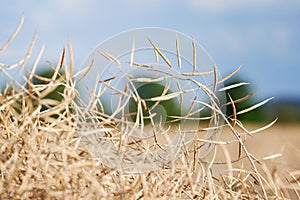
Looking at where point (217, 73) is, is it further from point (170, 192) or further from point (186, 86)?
point (170, 192)

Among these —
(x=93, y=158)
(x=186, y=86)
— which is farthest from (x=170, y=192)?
(x=186, y=86)

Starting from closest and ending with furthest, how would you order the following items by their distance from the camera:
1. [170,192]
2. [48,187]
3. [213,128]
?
[48,187] < [170,192] < [213,128]

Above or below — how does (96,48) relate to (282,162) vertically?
above

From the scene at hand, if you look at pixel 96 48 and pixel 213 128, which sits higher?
pixel 96 48

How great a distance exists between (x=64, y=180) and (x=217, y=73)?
458 millimetres

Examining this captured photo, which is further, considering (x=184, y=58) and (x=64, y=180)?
(x=184, y=58)

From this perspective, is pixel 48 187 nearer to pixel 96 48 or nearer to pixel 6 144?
pixel 6 144

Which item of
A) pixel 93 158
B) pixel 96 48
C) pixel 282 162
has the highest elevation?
pixel 96 48

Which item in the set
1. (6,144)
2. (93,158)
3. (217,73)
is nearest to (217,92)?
(217,73)

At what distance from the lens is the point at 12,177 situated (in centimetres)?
94

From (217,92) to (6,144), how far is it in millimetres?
471

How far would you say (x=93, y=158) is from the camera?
98 centimetres

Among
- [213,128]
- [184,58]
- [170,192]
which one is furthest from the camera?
[184,58]

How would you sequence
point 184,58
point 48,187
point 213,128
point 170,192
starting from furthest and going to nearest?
point 184,58 → point 213,128 → point 170,192 → point 48,187
